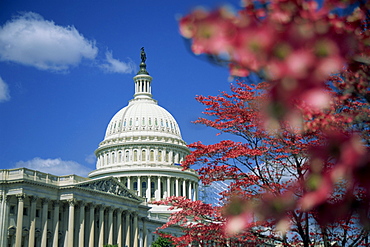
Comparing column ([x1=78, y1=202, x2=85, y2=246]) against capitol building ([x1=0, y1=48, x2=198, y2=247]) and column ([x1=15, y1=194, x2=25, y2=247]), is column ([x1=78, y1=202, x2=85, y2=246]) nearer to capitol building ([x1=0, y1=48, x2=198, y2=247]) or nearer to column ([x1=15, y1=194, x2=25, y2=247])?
capitol building ([x1=0, y1=48, x2=198, y2=247])

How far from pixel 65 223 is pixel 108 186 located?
12.2 metres

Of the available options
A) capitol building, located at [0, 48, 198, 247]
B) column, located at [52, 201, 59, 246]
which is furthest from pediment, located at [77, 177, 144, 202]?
column, located at [52, 201, 59, 246]

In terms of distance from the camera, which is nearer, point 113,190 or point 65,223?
point 65,223

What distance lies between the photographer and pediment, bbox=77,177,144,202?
76.9 metres

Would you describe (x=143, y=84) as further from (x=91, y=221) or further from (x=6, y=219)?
(x=6, y=219)

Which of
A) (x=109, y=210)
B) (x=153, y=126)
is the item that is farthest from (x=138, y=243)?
(x=153, y=126)

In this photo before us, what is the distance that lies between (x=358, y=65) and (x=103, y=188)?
76462 millimetres

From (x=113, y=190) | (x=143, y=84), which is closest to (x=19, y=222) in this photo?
(x=113, y=190)

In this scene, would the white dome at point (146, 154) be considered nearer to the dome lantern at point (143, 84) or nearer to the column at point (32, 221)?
the dome lantern at point (143, 84)

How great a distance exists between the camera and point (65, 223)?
2881 inches

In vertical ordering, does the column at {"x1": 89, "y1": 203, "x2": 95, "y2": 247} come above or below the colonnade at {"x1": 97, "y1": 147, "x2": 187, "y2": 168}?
below

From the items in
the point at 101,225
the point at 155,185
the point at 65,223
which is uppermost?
the point at 155,185

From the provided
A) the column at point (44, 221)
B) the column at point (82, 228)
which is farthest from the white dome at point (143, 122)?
the column at point (44, 221)

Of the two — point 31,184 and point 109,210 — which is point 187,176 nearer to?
point 109,210
